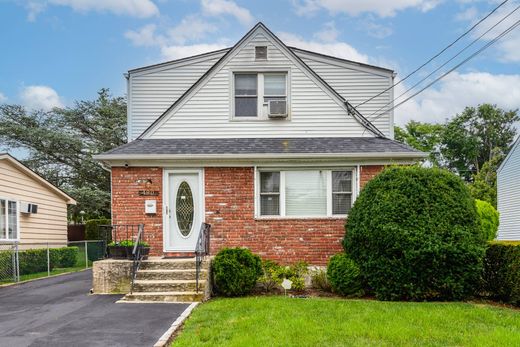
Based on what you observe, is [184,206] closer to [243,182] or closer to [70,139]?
[243,182]

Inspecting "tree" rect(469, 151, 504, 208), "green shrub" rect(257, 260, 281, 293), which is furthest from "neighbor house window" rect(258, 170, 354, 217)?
"tree" rect(469, 151, 504, 208)

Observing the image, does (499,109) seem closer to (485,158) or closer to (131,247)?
(485,158)

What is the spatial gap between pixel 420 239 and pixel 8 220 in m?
13.1

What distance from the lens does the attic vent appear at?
10.9 m

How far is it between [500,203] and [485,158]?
21.9 m

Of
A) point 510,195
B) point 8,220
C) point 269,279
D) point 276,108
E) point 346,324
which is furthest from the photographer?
point 510,195

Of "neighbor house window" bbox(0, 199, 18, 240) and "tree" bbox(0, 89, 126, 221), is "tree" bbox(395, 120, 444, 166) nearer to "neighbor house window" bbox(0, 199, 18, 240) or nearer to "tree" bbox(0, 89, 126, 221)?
"tree" bbox(0, 89, 126, 221)

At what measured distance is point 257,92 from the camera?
10.8 m

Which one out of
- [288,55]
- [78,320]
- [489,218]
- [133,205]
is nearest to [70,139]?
[133,205]

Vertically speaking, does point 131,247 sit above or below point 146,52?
below

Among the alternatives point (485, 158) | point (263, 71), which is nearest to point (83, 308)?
point (263, 71)

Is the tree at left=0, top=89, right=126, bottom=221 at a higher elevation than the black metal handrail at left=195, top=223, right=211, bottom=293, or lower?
higher

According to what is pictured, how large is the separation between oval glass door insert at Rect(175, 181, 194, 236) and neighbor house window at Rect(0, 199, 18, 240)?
735 centimetres

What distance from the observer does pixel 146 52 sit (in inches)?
701
